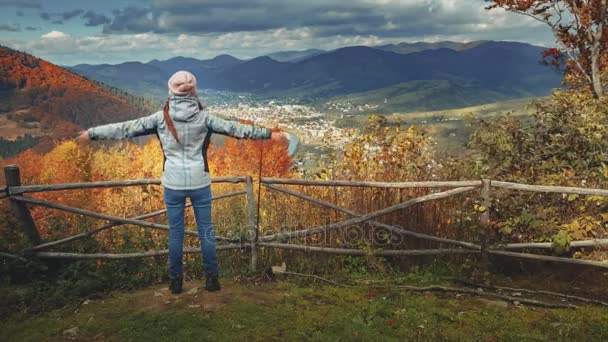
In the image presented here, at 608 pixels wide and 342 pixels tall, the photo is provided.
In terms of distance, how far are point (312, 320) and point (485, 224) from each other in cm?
277

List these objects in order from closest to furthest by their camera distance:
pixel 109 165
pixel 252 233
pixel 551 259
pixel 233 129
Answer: pixel 233 129 < pixel 551 259 < pixel 252 233 < pixel 109 165

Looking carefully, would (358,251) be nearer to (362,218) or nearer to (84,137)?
(362,218)

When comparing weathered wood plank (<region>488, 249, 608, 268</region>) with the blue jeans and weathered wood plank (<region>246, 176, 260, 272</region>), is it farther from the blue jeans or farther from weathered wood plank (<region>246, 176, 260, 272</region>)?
the blue jeans

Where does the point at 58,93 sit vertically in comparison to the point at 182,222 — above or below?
above

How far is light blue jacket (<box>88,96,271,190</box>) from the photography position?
476cm

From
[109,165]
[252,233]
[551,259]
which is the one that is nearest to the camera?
[551,259]

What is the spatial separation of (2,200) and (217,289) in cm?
325

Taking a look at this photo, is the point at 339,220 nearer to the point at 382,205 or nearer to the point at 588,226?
the point at 382,205

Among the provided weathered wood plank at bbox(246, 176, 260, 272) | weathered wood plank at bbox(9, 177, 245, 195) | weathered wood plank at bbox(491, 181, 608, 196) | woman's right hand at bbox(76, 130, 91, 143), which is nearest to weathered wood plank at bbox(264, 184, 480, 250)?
weathered wood plank at bbox(246, 176, 260, 272)

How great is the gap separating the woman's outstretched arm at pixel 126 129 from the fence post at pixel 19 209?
6.19 ft

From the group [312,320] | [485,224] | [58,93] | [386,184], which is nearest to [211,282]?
[312,320]

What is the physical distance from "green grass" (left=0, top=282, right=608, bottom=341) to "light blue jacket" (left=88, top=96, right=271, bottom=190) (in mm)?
1415

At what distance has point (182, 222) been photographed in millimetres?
5145

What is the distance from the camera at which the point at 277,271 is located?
605 cm
